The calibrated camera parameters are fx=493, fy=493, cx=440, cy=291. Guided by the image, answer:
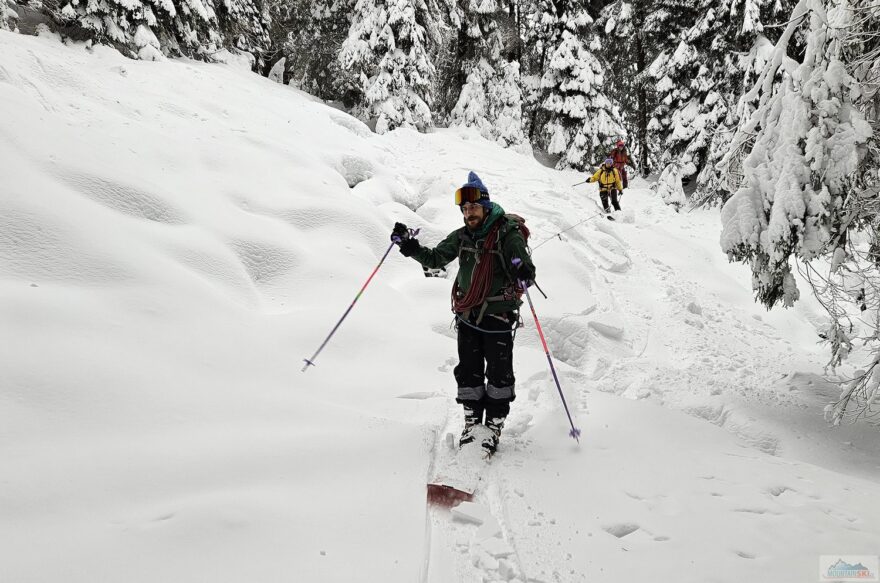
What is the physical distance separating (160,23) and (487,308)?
12.0 meters

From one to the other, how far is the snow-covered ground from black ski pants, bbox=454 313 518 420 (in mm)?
401

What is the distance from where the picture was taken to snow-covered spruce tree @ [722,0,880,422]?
14.1 feet

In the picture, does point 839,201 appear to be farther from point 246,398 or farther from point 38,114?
point 38,114

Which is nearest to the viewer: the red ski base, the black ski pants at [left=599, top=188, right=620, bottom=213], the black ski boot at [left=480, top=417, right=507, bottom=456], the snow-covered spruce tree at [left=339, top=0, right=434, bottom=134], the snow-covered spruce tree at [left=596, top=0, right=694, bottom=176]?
the red ski base

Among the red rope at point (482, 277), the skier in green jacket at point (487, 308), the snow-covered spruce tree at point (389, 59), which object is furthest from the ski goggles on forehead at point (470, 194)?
the snow-covered spruce tree at point (389, 59)

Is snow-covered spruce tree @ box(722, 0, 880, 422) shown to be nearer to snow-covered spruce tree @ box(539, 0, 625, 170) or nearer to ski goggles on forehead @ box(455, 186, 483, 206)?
ski goggles on forehead @ box(455, 186, 483, 206)

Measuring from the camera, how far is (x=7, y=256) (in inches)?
146

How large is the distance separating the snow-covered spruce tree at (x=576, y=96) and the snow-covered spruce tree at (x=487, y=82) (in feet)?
4.85

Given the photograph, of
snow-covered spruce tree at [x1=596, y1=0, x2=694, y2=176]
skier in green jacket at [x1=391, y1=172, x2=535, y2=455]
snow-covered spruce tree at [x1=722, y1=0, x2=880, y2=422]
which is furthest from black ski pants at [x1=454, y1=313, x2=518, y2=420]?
snow-covered spruce tree at [x1=596, y1=0, x2=694, y2=176]

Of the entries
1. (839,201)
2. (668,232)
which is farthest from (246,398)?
(668,232)

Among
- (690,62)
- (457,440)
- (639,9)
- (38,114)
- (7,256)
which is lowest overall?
(457,440)

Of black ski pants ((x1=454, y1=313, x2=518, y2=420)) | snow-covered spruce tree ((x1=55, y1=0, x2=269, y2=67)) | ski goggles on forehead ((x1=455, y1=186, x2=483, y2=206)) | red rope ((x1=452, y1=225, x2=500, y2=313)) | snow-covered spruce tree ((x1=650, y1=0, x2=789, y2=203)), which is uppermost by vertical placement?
snow-covered spruce tree ((x1=650, y1=0, x2=789, y2=203))

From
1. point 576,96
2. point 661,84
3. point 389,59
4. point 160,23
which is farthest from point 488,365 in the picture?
point 576,96

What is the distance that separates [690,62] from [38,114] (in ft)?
56.7
